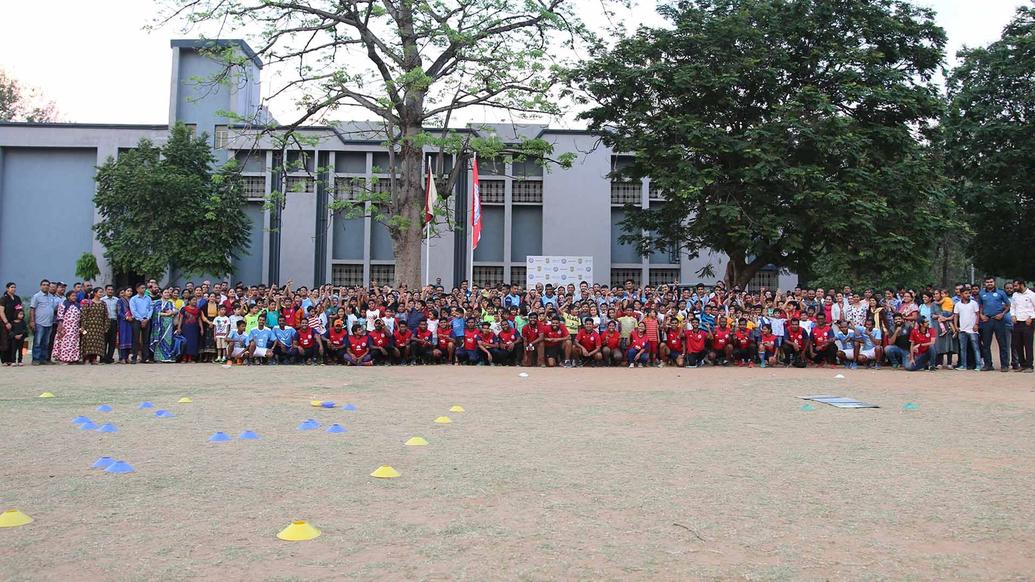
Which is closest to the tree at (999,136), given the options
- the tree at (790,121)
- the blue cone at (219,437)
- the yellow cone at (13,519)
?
the tree at (790,121)

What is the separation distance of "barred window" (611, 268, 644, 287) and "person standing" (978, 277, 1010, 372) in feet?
52.5

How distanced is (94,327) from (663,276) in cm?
2069

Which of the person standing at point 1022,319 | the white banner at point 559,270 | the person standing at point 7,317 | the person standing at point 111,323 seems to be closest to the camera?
the person standing at point 7,317

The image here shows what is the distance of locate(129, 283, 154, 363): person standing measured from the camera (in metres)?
16.2

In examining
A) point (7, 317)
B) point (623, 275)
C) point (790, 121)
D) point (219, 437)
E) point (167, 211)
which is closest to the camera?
point (219, 437)

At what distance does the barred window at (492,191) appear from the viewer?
31.2 metres

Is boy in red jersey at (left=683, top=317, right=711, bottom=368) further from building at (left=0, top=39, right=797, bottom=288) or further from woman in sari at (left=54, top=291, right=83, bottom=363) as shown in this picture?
building at (left=0, top=39, right=797, bottom=288)

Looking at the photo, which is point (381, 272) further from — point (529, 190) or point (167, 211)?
point (167, 211)

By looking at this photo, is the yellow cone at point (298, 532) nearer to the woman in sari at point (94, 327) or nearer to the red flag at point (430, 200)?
the woman in sari at point (94, 327)

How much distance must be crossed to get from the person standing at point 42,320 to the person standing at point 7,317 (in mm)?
294

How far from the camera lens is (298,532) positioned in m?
4.22

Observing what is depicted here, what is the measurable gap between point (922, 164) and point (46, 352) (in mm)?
21141

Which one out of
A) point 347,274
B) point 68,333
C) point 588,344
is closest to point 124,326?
point 68,333

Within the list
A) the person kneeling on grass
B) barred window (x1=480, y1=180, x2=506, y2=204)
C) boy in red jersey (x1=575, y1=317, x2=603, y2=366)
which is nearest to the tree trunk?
boy in red jersey (x1=575, y1=317, x2=603, y2=366)
